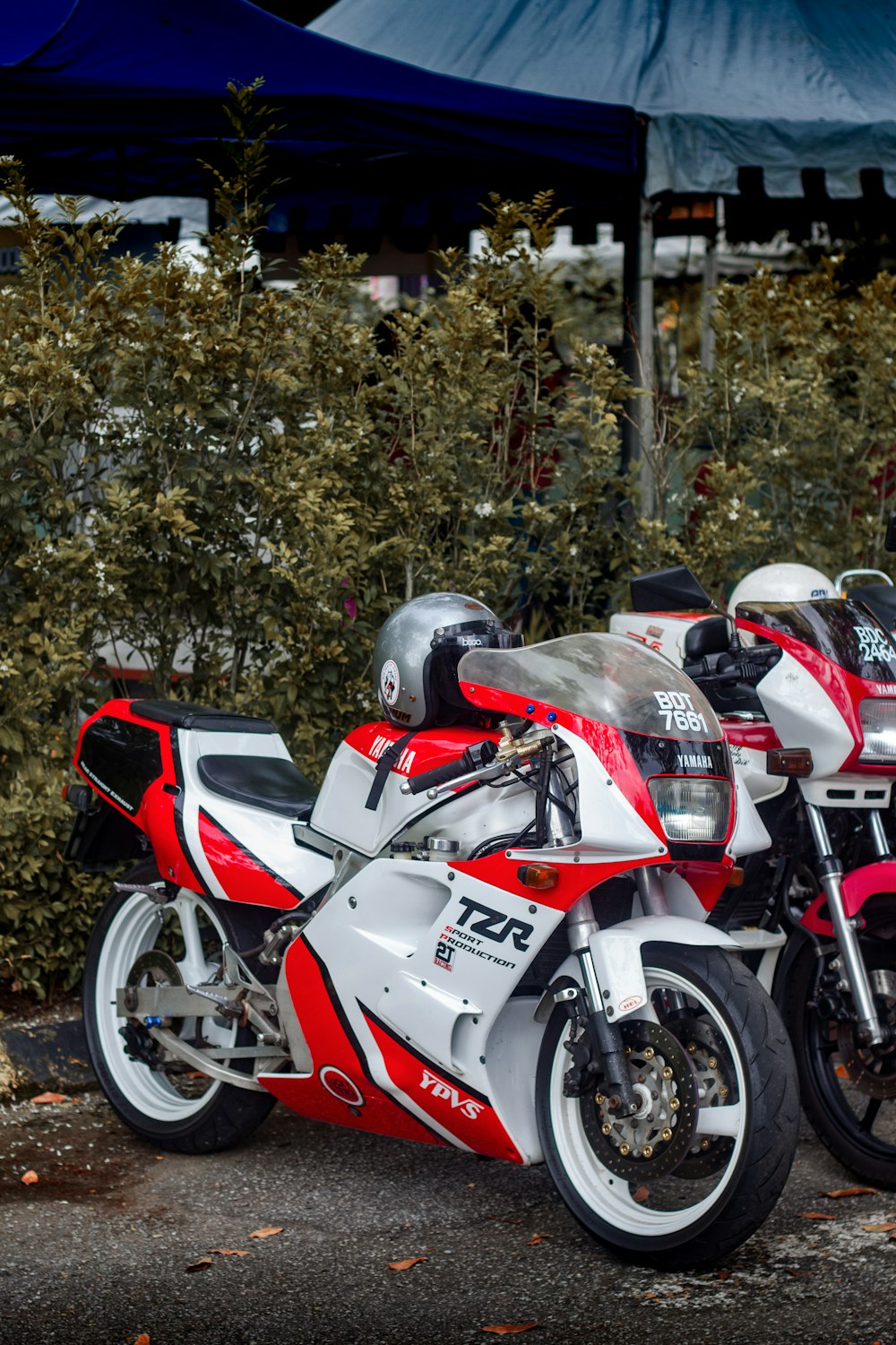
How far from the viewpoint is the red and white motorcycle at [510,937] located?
335 centimetres

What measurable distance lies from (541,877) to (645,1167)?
625 millimetres

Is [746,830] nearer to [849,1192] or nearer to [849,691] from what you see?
[849,691]

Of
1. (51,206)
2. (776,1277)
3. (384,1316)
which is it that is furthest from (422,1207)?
(51,206)

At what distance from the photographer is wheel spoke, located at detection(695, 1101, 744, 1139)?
3.31 meters

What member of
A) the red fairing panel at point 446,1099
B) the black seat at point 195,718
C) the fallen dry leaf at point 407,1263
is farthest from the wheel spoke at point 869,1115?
the black seat at point 195,718

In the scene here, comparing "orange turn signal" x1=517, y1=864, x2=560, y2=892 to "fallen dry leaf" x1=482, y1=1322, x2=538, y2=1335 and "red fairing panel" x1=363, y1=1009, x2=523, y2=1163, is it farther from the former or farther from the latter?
"fallen dry leaf" x1=482, y1=1322, x2=538, y2=1335

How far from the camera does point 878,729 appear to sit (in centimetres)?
388

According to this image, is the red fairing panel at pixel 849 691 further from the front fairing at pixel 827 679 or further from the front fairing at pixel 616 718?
the front fairing at pixel 616 718

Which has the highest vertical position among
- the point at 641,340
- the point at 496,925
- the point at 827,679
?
the point at 641,340

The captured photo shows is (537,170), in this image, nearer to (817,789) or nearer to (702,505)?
(702,505)

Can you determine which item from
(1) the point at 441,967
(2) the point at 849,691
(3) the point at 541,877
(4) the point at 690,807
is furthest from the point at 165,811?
(2) the point at 849,691

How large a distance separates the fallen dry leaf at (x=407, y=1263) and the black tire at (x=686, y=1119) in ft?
1.19

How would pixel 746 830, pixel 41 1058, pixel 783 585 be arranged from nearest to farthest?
pixel 746 830
pixel 783 585
pixel 41 1058

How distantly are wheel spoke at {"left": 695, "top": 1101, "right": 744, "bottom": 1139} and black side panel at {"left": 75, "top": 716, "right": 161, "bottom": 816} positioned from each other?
5.50 ft
